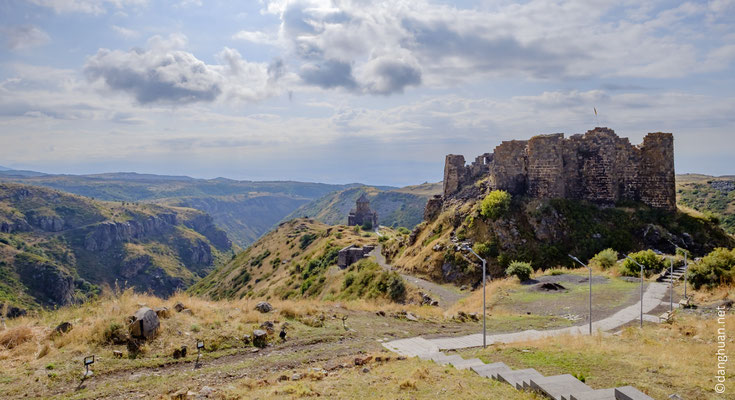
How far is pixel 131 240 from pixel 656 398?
20823 centimetres

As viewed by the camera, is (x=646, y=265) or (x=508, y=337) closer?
(x=508, y=337)

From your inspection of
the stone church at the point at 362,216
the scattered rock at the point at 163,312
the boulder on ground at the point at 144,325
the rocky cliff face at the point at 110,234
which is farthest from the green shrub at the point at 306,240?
the rocky cliff face at the point at 110,234

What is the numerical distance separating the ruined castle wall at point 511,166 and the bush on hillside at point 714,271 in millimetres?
15420

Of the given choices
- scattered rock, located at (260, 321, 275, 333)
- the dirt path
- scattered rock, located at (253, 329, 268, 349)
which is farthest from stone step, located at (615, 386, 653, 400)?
the dirt path

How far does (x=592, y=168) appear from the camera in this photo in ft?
115

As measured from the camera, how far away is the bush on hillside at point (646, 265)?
2666cm

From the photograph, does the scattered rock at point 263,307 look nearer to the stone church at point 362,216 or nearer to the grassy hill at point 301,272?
the grassy hill at point 301,272

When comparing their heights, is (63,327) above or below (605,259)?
above

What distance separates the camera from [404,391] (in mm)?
9758

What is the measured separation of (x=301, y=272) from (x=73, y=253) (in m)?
127

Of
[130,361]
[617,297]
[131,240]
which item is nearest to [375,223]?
[617,297]

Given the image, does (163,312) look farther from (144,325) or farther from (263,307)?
(263,307)

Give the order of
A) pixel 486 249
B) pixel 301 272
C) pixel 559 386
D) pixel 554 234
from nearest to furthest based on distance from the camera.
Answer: pixel 559 386 < pixel 486 249 < pixel 554 234 < pixel 301 272

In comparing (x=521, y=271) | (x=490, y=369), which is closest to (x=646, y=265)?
(x=521, y=271)
